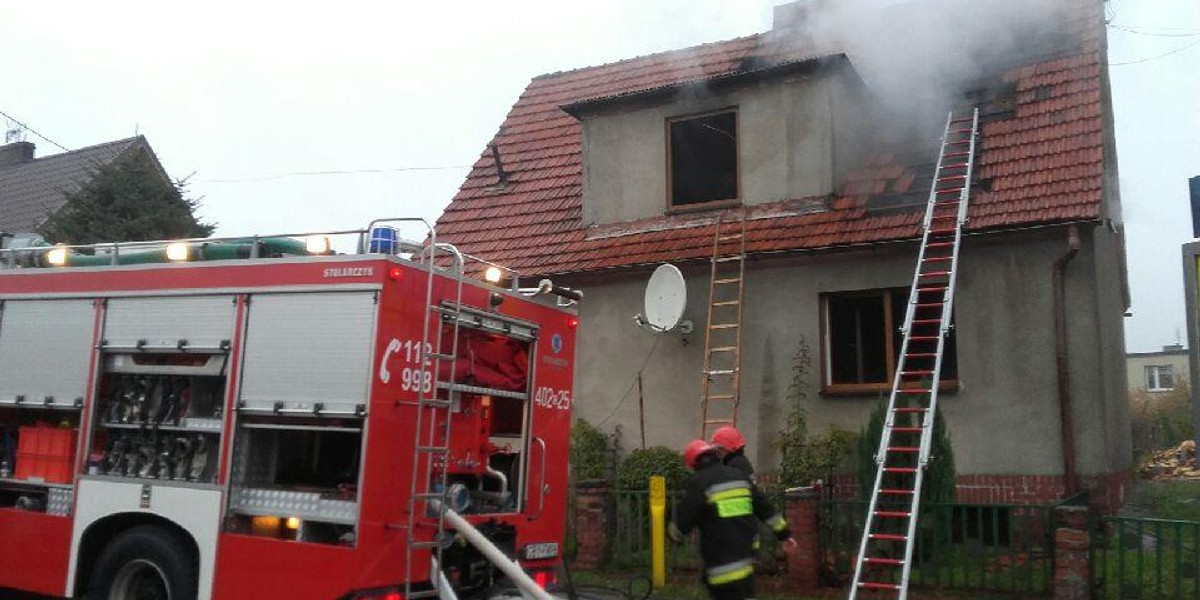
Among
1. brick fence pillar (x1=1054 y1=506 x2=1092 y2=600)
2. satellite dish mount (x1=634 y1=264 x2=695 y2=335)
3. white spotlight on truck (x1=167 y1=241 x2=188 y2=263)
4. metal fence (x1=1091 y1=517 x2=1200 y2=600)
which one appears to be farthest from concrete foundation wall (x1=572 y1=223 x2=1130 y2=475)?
white spotlight on truck (x1=167 y1=241 x2=188 y2=263)

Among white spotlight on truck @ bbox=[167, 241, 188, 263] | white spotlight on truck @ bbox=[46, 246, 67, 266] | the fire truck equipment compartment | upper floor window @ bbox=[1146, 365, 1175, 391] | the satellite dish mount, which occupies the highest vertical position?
upper floor window @ bbox=[1146, 365, 1175, 391]

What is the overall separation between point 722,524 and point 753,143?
7.71 m

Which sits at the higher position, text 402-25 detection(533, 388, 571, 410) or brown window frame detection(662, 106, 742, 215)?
brown window frame detection(662, 106, 742, 215)

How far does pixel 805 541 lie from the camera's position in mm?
9219

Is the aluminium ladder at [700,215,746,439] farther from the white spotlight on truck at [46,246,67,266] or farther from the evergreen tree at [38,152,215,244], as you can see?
the evergreen tree at [38,152,215,244]

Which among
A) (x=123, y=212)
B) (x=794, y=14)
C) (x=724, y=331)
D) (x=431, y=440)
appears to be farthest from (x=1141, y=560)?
(x=123, y=212)

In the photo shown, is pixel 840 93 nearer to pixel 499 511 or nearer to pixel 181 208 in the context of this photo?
pixel 499 511

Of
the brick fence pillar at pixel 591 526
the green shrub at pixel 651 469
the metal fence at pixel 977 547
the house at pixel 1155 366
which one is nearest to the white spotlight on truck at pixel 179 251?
the brick fence pillar at pixel 591 526

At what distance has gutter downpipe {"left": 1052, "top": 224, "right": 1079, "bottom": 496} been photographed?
10242mm

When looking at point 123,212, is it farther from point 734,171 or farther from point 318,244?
point 318,244

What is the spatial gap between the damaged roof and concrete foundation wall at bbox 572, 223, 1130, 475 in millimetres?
292

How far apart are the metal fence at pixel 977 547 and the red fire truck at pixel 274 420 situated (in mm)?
2966

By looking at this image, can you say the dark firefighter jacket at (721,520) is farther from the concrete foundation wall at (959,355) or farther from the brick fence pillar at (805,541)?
the concrete foundation wall at (959,355)

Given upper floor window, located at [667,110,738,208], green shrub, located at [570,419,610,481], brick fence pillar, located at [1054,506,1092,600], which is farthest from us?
upper floor window, located at [667,110,738,208]
